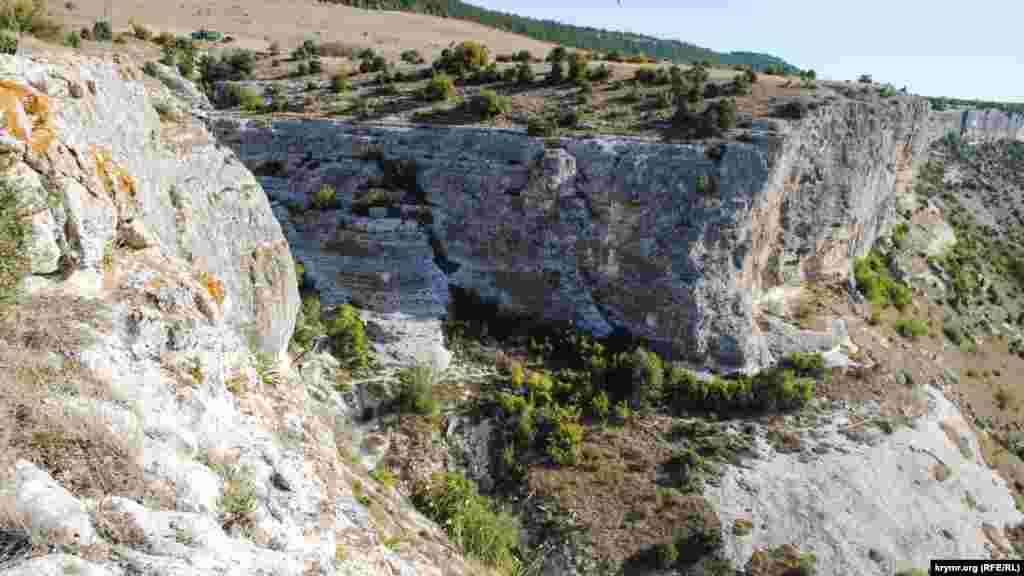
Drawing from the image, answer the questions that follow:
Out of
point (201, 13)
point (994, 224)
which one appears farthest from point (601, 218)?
point (994, 224)

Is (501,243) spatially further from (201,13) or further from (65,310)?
(201,13)

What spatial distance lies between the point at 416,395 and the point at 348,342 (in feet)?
9.37

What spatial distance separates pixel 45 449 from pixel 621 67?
36.3 metres

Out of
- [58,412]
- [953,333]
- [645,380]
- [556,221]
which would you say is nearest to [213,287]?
[58,412]

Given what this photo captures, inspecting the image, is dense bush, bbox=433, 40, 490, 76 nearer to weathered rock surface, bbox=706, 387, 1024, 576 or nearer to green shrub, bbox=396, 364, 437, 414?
green shrub, bbox=396, 364, 437, 414

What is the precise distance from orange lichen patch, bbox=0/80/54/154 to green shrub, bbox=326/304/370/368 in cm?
1211

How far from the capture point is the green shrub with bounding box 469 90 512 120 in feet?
88.1

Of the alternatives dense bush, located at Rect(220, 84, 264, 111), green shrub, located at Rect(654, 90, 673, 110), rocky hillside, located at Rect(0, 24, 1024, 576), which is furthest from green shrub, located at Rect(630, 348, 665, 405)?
dense bush, located at Rect(220, 84, 264, 111)

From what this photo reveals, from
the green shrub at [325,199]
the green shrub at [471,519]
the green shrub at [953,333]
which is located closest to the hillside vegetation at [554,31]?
the green shrub at [953,333]

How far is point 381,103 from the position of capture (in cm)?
2892

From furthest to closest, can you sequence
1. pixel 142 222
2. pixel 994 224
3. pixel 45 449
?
pixel 994 224, pixel 142 222, pixel 45 449

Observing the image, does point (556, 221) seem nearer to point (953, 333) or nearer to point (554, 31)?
point (953, 333)

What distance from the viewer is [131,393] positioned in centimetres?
631

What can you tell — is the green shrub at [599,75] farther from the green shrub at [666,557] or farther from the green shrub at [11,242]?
the green shrub at [11,242]
